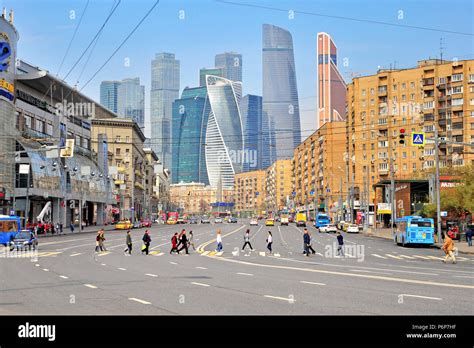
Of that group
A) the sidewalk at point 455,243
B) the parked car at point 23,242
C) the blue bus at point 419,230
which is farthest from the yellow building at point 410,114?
the parked car at point 23,242

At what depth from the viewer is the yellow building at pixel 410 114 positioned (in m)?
110

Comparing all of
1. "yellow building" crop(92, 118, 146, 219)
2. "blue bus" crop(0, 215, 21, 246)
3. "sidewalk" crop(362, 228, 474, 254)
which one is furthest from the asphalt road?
"yellow building" crop(92, 118, 146, 219)

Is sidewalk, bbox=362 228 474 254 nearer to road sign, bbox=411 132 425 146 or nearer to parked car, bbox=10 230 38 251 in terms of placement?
road sign, bbox=411 132 425 146

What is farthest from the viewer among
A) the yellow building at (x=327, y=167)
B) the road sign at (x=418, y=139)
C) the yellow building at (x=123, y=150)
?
the yellow building at (x=327, y=167)

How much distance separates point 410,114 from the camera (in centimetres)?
11638

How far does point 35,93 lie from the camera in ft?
287

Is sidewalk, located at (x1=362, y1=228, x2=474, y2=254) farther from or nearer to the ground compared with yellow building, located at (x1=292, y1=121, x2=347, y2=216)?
nearer to the ground

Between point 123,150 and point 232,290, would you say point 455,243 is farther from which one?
point 123,150

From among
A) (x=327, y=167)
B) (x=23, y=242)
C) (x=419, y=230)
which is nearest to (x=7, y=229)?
(x=23, y=242)

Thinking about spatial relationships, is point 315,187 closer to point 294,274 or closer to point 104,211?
point 104,211

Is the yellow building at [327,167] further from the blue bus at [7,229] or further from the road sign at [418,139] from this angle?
the road sign at [418,139]

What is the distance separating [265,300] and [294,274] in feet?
27.0

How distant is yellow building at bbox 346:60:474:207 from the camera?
359 feet
